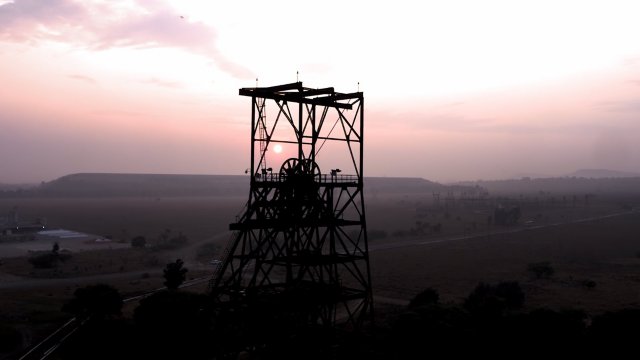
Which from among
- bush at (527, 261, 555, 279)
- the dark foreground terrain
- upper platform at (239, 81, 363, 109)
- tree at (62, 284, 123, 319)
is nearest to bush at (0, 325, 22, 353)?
the dark foreground terrain

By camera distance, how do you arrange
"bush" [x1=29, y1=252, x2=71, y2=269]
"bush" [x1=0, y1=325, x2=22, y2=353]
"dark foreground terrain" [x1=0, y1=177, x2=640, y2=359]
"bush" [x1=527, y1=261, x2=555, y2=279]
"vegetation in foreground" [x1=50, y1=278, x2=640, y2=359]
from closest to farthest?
"vegetation in foreground" [x1=50, y1=278, x2=640, y2=359] < "dark foreground terrain" [x1=0, y1=177, x2=640, y2=359] < "bush" [x1=0, y1=325, x2=22, y2=353] < "bush" [x1=527, y1=261, x2=555, y2=279] < "bush" [x1=29, y1=252, x2=71, y2=269]

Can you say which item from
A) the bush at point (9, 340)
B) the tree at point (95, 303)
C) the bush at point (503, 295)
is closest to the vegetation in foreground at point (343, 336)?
the bush at point (9, 340)

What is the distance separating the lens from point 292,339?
28.3m

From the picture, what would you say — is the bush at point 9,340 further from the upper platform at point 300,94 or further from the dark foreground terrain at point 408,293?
the upper platform at point 300,94

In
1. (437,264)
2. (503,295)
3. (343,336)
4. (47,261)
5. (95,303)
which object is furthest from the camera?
(437,264)

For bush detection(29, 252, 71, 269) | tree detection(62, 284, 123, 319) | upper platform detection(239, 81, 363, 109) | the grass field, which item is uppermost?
upper platform detection(239, 81, 363, 109)

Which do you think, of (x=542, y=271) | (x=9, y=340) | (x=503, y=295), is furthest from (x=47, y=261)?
(x=542, y=271)

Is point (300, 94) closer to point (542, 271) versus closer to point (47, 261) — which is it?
point (542, 271)

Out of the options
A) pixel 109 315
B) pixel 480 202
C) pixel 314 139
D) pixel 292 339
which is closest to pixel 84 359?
pixel 109 315

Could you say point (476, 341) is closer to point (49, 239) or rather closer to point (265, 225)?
point (265, 225)

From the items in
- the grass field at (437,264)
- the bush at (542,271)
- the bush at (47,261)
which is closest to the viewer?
the grass field at (437,264)

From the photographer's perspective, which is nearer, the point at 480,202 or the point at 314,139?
the point at 314,139

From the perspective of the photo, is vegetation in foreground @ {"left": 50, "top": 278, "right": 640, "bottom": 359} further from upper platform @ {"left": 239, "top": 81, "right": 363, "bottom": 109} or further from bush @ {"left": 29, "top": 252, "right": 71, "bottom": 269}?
bush @ {"left": 29, "top": 252, "right": 71, "bottom": 269}

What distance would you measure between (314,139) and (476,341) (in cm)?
1425
